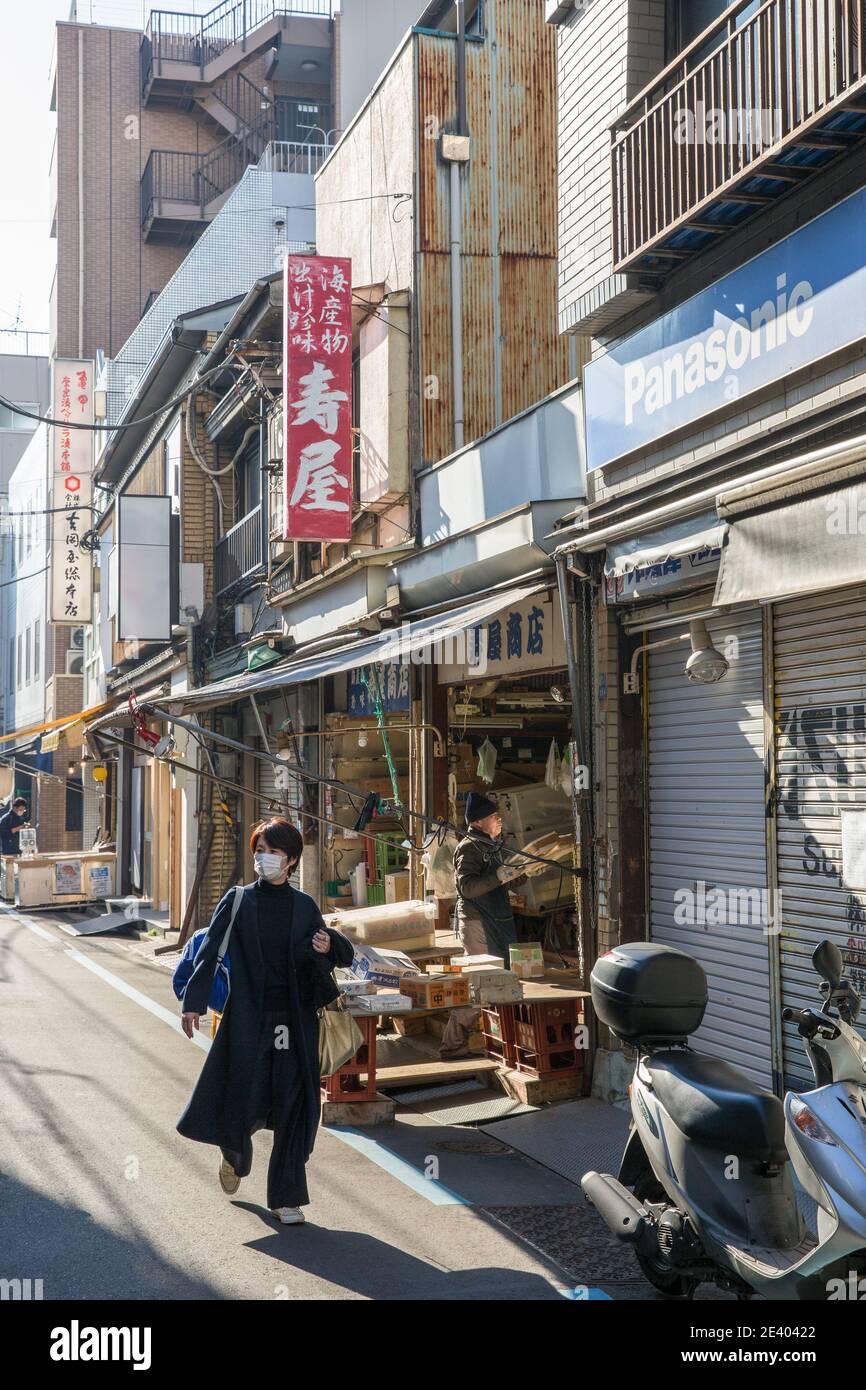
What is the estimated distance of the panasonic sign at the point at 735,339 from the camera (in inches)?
252

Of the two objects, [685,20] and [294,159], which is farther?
[294,159]

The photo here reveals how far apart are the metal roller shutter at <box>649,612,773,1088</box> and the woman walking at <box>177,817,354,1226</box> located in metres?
2.63

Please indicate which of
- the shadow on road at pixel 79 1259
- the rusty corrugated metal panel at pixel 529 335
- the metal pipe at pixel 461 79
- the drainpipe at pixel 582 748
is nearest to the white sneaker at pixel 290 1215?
the shadow on road at pixel 79 1259

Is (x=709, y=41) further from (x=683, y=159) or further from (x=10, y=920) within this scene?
(x=10, y=920)

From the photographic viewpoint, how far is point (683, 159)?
25.3 feet

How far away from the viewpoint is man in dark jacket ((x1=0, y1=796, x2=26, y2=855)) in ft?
91.0

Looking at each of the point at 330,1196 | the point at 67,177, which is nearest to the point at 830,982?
the point at 330,1196

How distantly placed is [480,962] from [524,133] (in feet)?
28.8

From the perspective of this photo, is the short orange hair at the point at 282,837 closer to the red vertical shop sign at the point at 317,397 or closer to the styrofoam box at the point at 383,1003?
the styrofoam box at the point at 383,1003

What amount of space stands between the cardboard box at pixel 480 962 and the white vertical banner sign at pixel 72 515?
24.3m

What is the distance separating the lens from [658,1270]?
5.23 metres

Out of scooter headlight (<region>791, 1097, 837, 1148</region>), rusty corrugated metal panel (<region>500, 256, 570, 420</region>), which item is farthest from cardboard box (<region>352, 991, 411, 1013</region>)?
rusty corrugated metal panel (<region>500, 256, 570, 420</region>)

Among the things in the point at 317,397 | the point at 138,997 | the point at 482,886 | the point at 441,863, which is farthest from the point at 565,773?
the point at 138,997

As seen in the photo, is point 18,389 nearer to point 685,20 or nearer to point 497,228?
point 497,228
